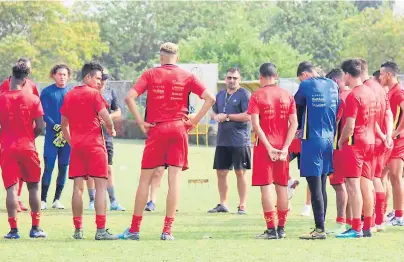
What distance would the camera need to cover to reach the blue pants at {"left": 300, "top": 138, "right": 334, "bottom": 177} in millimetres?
13258

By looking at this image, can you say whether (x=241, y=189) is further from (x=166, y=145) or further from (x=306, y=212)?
(x=166, y=145)

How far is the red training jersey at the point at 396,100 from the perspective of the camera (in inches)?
591

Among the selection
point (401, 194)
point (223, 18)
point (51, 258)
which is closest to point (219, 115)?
point (401, 194)

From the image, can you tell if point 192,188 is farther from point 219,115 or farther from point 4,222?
point 4,222

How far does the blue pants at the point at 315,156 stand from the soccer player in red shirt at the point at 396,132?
6.01 ft

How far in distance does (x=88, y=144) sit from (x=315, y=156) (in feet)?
8.87

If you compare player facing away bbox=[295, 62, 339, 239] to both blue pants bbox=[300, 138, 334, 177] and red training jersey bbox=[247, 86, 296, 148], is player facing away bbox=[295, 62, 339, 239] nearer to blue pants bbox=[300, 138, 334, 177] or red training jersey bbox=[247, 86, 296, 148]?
blue pants bbox=[300, 138, 334, 177]

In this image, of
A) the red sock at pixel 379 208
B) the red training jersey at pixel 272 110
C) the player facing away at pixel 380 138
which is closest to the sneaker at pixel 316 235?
the red training jersey at pixel 272 110

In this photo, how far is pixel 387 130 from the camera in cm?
1429

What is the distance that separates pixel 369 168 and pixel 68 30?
6770 cm

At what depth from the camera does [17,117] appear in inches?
521

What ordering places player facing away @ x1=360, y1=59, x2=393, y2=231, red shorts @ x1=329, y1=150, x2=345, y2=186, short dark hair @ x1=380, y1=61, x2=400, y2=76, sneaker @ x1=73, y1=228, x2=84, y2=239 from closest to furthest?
sneaker @ x1=73, y1=228, x2=84, y2=239 → red shorts @ x1=329, y1=150, x2=345, y2=186 → player facing away @ x1=360, y1=59, x2=393, y2=231 → short dark hair @ x1=380, y1=61, x2=400, y2=76

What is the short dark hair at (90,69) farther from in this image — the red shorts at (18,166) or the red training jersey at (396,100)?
the red training jersey at (396,100)

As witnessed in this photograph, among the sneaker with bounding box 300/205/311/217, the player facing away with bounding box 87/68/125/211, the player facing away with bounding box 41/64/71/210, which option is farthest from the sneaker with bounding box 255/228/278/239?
the player facing away with bounding box 41/64/71/210
